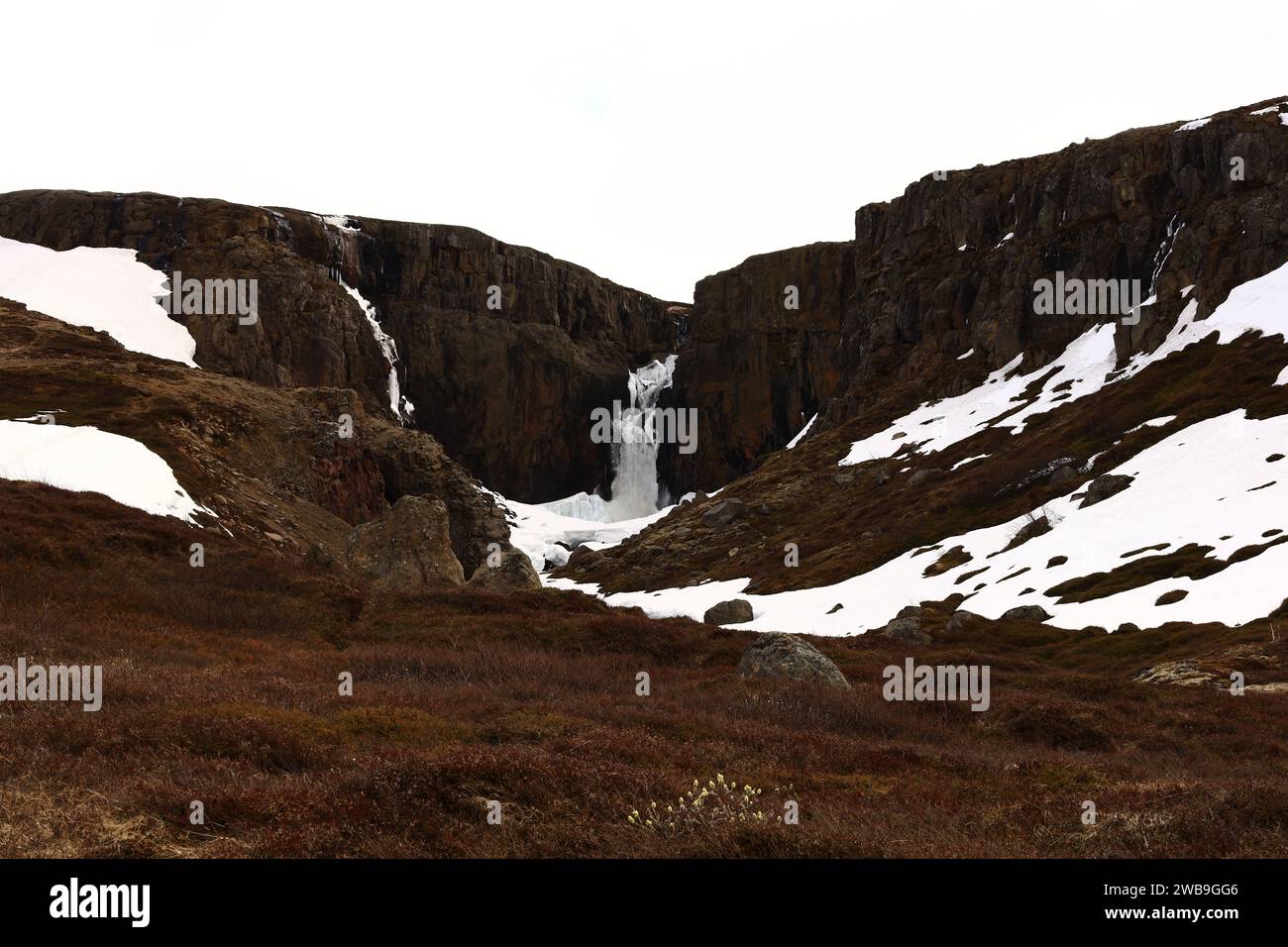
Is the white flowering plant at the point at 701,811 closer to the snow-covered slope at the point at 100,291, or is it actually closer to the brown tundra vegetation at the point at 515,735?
the brown tundra vegetation at the point at 515,735

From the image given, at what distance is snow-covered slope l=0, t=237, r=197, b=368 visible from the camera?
92.0 metres

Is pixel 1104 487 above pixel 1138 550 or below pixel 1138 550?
above

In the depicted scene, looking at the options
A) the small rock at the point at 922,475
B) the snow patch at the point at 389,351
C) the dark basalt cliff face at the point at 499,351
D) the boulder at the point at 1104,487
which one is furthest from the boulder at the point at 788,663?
the dark basalt cliff face at the point at 499,351

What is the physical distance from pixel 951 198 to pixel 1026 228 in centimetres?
1196

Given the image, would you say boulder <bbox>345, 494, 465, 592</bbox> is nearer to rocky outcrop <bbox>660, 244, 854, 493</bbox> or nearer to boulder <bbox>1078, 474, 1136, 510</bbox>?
boulder <bbox>1078, 474, 1136, 510</bbox>

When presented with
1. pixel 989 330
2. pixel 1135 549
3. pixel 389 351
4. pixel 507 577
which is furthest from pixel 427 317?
pixel 1135 549

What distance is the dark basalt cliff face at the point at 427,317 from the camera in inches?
4193

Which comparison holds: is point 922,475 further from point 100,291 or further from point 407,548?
point 100,291

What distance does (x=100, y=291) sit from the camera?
324ft

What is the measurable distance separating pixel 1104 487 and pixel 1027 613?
13.3m

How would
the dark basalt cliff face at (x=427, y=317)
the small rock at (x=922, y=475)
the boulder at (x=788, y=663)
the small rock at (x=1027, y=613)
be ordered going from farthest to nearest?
the dark basalt cliff face at (x=427, y=317)
the small rock at (x=922, y=475)
the small rock at (x=1027, y=613)
the boulder at (x=788, y=663)

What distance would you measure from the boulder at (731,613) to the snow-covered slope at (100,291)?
58771 millimetres

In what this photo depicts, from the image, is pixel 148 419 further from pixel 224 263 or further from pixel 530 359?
pixel 530 359

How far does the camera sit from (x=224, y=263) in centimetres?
10650
